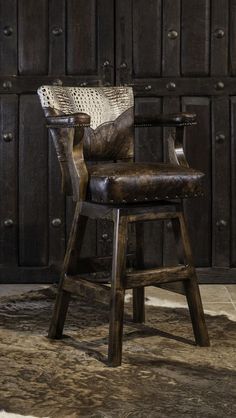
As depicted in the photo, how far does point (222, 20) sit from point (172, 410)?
7.47 ft

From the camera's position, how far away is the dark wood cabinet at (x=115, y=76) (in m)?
→ 3.61

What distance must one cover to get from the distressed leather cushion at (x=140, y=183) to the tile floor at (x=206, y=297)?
782 millimetres

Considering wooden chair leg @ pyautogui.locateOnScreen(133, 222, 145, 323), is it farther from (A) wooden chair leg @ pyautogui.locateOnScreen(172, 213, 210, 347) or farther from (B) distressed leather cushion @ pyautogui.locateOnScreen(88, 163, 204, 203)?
(B) distressed leather cushion @ pyautogui.locateOnScreen(88, 163, 204, 203)

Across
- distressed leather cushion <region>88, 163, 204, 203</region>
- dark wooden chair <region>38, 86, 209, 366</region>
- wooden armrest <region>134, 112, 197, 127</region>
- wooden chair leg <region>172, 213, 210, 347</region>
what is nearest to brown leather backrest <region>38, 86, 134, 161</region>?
dark wooden chair <region>38, 86, 209, 366</region>

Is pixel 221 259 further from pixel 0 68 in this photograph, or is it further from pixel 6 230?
pixel 0 68

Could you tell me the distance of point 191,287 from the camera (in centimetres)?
257

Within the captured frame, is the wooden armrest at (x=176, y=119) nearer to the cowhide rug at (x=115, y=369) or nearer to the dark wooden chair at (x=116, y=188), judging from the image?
the dark wooden chair at (x=116, y=188)

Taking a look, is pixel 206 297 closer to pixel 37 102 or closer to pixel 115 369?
pixel 115 369

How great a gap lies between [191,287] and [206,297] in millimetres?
867

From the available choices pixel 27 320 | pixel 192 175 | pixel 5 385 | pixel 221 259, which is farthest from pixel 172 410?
pixel 221 259

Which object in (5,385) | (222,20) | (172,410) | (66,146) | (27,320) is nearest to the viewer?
(172,410)

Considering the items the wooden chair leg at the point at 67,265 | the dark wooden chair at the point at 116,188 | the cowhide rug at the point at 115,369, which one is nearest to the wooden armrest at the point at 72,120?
the dark wooden chair at the point at 116,188

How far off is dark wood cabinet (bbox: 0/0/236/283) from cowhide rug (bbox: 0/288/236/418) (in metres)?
0.78

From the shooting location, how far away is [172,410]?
77.2 inches
